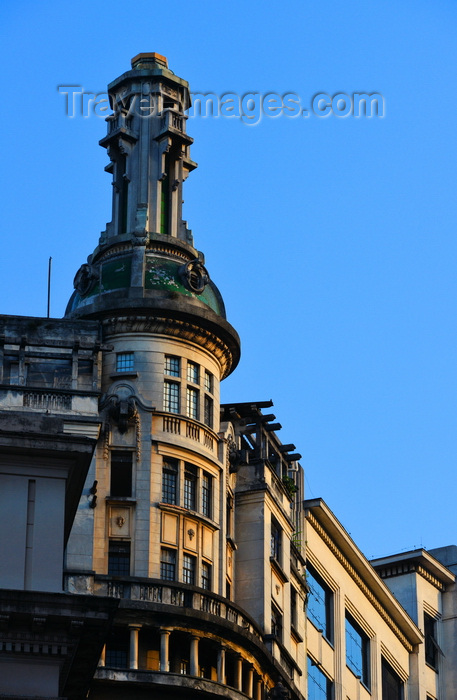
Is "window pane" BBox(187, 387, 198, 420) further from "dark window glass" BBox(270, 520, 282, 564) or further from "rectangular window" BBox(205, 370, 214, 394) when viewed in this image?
"dark window glass" BBox(270, 520, 282, 564)

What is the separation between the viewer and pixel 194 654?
62.9 m

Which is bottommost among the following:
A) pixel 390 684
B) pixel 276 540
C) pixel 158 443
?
pixel 390 684

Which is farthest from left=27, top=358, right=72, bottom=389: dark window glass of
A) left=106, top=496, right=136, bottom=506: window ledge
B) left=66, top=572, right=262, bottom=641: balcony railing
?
left=66, top=572, right=262, bottom=641: balcony railing

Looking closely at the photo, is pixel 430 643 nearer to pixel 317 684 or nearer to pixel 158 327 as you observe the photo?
pixel 317 684

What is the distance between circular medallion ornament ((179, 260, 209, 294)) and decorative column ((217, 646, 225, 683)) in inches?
592

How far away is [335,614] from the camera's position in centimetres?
8450

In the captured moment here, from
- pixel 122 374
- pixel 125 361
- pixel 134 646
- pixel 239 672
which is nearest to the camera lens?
pixel 134 646

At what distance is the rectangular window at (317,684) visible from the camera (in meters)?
78.1

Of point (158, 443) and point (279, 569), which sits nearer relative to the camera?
point (158, 443)

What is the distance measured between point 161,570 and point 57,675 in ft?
75.5

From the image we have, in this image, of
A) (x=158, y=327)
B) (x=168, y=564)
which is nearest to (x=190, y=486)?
(x=168, y=564)

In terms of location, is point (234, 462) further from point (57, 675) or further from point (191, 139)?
point (57, 675)

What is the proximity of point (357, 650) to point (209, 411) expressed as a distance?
25.2 meters

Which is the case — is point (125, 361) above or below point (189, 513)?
above
